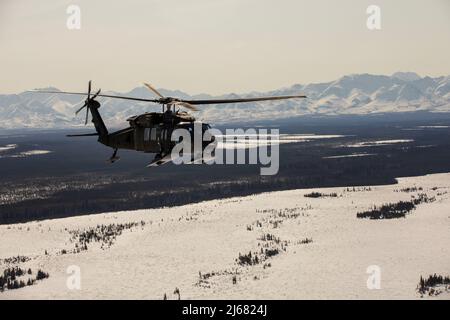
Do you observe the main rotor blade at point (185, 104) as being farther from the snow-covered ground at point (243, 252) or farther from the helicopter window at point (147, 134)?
the snow-covered ground at point (243, 252)

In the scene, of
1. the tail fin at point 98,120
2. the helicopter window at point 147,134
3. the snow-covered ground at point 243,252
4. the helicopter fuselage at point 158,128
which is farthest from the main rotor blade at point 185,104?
the snow-covered ground at point 243,252

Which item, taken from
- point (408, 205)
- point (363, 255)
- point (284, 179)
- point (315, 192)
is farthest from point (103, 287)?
point (284, 179)

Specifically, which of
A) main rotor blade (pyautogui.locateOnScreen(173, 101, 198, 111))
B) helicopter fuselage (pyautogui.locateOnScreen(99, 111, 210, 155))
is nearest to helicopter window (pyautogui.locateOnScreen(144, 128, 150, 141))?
helicopter fuselage (pyautogui.locateOnScreen(99, 111, 210, 155))

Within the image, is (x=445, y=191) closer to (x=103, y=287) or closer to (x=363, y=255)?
(x=363, y=255)

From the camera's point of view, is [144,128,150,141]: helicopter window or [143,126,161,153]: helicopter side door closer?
[143,126,161,153]: helicopter side door

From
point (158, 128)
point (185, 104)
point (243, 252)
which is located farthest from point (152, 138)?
point (243, 252)

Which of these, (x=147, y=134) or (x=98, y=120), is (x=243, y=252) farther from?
(x=147, y=134)

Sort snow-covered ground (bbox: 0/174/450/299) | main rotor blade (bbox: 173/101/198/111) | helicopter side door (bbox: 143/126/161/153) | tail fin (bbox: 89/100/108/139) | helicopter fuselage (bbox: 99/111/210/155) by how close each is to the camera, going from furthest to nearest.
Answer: snow-covered ground (bbox: 0/174/450/299) < tail fin (bbox: 89/100/108/139) < helicopter side door (bbox: 143/126/161/153) < helicopter fuselage (bbox: 99/111/210/155) < main rotor blade (bbox: 173/101/198/111)

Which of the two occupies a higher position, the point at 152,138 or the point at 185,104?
the point at 185,104

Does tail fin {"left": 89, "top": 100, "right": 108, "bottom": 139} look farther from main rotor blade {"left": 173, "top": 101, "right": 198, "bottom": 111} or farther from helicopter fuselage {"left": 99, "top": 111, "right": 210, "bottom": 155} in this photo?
main rotor blade {"left": 173, "top": 101, "right": 198, "bottom": 111}
